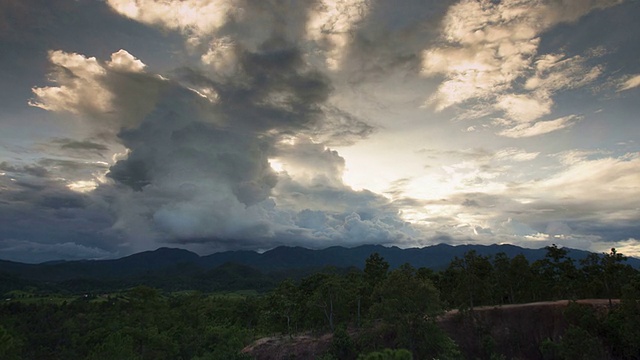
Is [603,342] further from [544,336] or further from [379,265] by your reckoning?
[379,265]

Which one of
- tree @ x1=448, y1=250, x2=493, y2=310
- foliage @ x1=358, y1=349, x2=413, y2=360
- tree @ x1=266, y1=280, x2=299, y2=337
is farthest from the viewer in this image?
tree @ x1=266, y1=280, x2=299, y2=337

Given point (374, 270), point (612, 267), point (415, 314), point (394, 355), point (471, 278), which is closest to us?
point (394, 355)

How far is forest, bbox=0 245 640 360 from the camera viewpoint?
73.2 metres

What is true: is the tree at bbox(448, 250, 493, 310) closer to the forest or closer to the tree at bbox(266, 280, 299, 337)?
the forest

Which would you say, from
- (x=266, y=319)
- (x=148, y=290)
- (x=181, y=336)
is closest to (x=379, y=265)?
(x=266, y=319)

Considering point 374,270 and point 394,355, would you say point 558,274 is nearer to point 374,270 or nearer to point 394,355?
point 374,270

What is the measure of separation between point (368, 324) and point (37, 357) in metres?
142

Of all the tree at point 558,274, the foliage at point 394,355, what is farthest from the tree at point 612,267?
the foliage at point 394,355

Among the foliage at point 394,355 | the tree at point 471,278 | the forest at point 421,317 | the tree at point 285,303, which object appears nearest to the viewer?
the foliage at point 394,355

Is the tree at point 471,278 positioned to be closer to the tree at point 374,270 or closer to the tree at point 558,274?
the tree at point 558,274

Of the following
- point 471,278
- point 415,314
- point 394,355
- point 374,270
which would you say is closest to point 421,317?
point 415,314

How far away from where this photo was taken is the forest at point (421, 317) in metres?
73.2

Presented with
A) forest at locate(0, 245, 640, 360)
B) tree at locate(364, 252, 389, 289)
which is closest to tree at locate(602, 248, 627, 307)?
forest at locate(0, 245, 640, 360)

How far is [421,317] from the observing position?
76688mm
